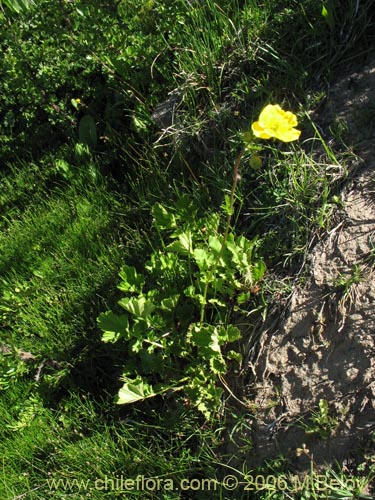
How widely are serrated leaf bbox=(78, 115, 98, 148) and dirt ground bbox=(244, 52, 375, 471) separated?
1778mm

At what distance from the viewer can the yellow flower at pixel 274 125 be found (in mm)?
1803

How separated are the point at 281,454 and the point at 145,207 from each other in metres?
1.58

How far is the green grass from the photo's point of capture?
2.49m

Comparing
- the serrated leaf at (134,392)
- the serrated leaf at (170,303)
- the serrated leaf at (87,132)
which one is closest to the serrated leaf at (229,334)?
the serrated leaf at (170,303)

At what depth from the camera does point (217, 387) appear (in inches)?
95.1

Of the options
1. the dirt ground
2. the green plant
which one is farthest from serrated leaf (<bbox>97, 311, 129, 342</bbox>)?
the dirt ground

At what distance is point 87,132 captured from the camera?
369 cm

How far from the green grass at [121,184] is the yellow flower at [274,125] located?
683 mm

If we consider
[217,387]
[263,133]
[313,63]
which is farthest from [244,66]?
[217,387]

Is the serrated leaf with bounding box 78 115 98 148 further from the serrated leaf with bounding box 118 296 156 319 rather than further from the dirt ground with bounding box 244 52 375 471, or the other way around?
the dirt ground with bounding box 244 52 375 471

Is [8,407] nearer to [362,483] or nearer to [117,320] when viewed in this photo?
[117,320]

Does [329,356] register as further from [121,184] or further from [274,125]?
[121,184]

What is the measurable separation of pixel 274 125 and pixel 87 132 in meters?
2.10

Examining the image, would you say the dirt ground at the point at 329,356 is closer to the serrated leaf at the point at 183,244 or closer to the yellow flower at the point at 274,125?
the serrated leaf at the point at 183,244
